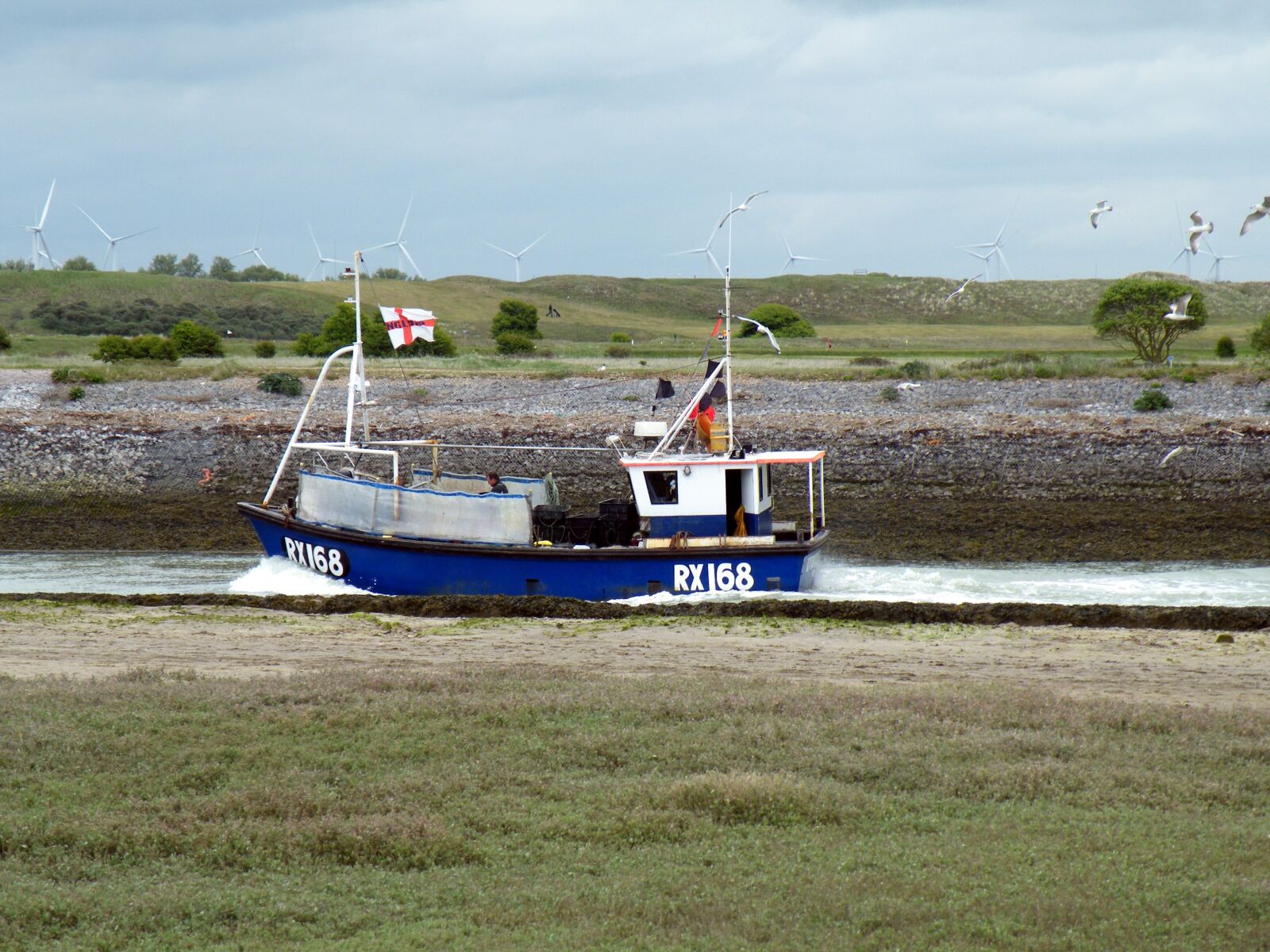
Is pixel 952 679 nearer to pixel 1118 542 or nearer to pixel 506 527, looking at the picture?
pixel 506 527

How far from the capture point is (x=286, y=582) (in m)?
19.3

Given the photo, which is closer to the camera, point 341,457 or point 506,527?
point 506,527

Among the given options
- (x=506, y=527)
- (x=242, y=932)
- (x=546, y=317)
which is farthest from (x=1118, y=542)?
(x=546, y=317)

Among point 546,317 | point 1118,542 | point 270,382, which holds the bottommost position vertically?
point 1118,542

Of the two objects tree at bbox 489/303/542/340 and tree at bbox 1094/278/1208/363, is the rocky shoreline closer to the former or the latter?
tree at bbox 1094/278/1208/363

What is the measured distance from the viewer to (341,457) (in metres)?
31.3

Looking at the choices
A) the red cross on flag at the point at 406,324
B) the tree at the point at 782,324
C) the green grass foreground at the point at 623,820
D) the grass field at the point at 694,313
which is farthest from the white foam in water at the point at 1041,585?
the tree at the point at 782,324

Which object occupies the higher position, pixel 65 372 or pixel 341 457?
pixel 65 372

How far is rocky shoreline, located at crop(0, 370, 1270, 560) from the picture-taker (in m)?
25.0

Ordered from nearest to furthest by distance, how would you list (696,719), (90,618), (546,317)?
1. (696,719)
2. (90,618)
3. (546,317)

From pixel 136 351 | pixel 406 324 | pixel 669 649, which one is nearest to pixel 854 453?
pixel 406 324

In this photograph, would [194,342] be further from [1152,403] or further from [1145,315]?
[1145,315]

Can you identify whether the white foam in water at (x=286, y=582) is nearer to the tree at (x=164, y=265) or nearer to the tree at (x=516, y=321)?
the tree at (x=516, y=321)

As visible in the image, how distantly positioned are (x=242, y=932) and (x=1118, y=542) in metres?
21.0
